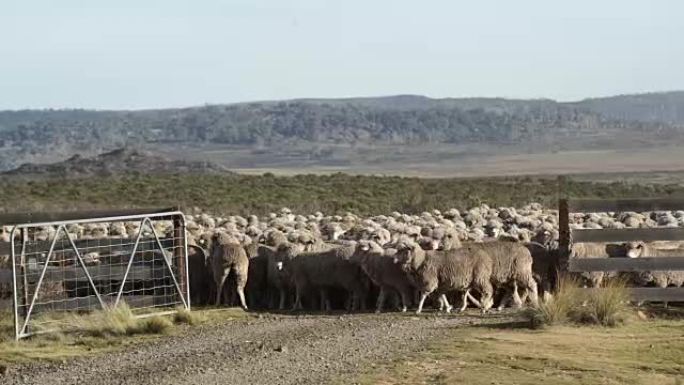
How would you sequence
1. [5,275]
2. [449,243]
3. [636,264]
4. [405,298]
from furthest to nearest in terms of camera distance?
[449,243] < [405,298] < [5,275] < [636,264]

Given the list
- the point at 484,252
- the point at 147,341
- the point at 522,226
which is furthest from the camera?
the point at 522,226

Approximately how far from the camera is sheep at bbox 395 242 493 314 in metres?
19.0

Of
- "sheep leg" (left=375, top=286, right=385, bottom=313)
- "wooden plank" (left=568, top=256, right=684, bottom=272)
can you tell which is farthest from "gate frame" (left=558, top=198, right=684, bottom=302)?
"sheep leg" (left=375, top=286, right=385, bottom=313)

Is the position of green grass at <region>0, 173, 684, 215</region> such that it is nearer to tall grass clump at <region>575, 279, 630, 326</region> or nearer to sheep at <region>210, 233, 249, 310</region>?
sheep at <region>210, 233, 249, 310</region>

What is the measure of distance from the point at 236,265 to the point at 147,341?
429 centimetres

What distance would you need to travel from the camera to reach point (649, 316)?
1830cm

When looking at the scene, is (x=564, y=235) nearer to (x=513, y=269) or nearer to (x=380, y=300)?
(x=513, y=269)

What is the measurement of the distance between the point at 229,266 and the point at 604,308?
6687 millimetres

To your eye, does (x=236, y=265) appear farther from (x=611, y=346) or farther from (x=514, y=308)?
(x=611, y=346)

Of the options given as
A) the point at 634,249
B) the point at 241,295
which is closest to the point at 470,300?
the point at 634,249

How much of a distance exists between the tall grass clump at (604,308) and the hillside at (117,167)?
8344cm

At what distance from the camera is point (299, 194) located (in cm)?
5894

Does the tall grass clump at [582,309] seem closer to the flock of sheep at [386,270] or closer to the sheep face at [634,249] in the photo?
the flock of sheep at [386,270]

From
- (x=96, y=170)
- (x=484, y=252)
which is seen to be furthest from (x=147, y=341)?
A: (x=96, y=170)
